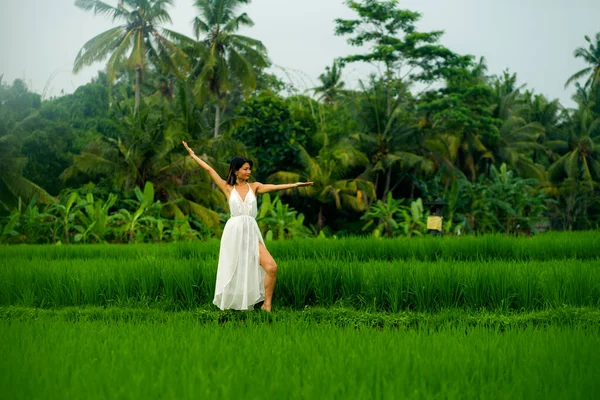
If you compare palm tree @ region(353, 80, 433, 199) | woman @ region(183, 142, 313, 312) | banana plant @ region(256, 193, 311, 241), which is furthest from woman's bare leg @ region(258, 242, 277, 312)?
palm tree @ region(353, 80, 433, 199)

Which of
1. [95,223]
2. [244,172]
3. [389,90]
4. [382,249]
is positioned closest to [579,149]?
[389,90]

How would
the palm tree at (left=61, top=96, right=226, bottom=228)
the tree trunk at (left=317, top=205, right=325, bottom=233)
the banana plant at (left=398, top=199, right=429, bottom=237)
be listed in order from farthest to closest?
the tree trunk at (left=317, top=205, right=325, bottom=233), the palm tree at (left=61, top=96, right=226, bottom=228), the banana plant at (left=398, top=199, right=429, bottom=237)

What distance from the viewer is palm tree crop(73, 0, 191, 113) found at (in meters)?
24.6

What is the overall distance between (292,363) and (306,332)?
90 centimetres

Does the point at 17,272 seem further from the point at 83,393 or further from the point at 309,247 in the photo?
the point at 83,393

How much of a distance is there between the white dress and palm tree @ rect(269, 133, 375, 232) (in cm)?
1587

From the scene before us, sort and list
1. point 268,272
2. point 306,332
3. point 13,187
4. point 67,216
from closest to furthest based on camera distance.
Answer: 1. point 306,332
2. point 268,272
3. point 67,216
4. point 13,187

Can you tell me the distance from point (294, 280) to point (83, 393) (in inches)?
137

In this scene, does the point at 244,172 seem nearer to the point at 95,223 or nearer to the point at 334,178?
the point at 95,223

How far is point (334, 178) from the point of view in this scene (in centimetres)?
2305

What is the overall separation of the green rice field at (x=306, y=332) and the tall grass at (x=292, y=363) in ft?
0.04

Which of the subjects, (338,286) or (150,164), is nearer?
(338,286)

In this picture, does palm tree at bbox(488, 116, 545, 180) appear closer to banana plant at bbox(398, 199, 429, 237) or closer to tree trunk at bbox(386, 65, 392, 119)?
tree trunk at bbox(386, 65, 392, 119)

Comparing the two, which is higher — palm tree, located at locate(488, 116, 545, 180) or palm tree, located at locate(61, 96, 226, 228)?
palm tree, located at locate(488, 116, 545, 180)
